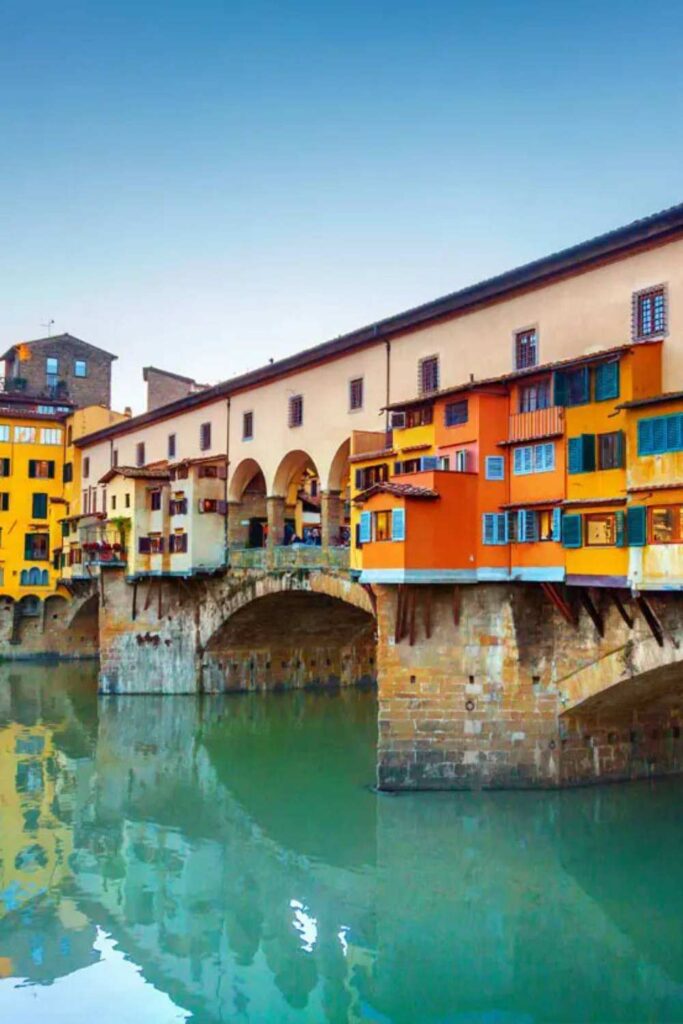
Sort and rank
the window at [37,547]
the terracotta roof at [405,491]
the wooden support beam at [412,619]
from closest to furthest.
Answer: the terracotta roof at [405,491] → the wooden support beam at [412,619] → the window at [37,547]

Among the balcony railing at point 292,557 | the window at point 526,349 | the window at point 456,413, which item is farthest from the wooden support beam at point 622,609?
the balcony railing at point 292,557

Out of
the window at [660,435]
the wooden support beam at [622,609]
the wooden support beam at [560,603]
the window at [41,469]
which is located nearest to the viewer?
the window at [660,435]

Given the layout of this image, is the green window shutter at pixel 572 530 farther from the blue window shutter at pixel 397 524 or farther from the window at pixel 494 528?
the blue window shutter at pixel 397 524

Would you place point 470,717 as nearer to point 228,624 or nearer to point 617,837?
point 617,837

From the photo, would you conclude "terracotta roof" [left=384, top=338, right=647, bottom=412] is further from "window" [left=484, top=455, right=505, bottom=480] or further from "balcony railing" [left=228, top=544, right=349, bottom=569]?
"balcony railing" [left=228, top=544, right=349, bottom=569]

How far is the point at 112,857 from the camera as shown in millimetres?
20391

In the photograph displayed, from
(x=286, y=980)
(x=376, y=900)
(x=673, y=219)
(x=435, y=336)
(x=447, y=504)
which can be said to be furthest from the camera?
(x=435, y=336)

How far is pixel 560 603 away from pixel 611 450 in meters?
3.82

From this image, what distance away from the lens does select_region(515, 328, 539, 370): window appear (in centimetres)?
2239

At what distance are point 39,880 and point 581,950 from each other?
400 inches

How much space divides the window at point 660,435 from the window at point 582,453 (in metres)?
1.27

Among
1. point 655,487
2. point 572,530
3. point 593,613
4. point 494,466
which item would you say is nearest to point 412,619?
point 494,466

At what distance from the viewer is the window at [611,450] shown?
62.1ft

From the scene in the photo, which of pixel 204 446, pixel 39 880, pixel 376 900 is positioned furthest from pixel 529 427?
pixel 204 446
